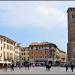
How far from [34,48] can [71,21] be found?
27243mm

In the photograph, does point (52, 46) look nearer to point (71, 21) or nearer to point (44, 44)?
point (44, 44)

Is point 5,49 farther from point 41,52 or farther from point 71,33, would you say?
point 41,52

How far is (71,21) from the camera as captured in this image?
5630 inches

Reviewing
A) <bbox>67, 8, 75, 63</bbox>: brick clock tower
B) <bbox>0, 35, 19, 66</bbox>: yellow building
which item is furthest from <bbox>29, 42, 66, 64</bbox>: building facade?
<bbox>0, 35, 19, 66</bbox>: yellow building

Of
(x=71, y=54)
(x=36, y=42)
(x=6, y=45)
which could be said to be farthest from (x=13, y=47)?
(x=36, y=42)

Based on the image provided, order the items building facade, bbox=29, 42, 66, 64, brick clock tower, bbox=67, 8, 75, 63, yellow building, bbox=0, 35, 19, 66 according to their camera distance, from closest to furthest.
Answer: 1. yellow building, bbox=0, 35, 19, 66
2. brick clock tower, bbox=67, 8, 75, 63
3. building facade, bbox=29, 42, 66, 64

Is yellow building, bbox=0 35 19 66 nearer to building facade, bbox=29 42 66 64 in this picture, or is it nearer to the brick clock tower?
the brick clock tower

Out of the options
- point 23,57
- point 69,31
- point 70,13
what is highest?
point 70,13

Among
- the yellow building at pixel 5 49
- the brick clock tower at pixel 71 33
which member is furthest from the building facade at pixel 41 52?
the yellow building at pixel 5 49

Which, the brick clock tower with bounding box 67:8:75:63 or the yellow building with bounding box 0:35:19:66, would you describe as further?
the brick clock tower with bounding box 67:8:75:63

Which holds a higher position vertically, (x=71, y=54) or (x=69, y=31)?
(x=69, y=31)

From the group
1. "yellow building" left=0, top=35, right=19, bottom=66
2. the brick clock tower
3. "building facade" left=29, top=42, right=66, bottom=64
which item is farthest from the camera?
"building facade" left=29, top=42, right=66, bottom=64

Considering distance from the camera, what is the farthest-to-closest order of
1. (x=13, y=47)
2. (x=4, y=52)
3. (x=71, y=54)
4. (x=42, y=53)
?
(x=42, y=53)
(x=71, y=54)
(x=13, y=47)
(x=4, y=52)

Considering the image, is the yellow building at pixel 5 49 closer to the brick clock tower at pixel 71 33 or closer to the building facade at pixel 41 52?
the brick clock tower at pixel 71 33
